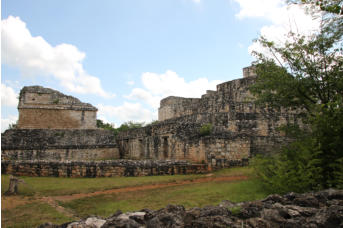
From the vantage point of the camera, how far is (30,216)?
6.15m

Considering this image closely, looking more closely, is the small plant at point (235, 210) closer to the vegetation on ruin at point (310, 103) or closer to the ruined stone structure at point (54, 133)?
the vegetation on ruin at point (310, 103)

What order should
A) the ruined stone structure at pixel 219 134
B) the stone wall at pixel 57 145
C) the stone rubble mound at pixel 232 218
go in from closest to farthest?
the stone rubble mound at pixel 232 218
the ruined stone structure at pixel 219 134
the stone wall at pixel 57 145

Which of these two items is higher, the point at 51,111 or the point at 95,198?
the point at 51,111

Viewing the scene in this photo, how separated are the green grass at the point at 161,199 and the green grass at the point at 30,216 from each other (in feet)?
1.99

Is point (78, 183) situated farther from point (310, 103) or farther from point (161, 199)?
point (310, 103)

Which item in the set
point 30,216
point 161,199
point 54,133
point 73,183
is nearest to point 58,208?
point 30,216

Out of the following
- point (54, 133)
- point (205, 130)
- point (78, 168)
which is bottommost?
point (78, 168)

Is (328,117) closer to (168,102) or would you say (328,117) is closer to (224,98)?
(224,98)

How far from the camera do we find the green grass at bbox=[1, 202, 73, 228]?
18.3 feet

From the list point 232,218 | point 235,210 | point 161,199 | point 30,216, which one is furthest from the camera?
point 161,199

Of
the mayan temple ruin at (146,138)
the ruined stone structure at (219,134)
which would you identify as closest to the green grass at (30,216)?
the mayan temple ruin at (146,138)

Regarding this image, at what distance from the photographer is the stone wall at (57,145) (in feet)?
65.1

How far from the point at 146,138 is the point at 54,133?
776cm

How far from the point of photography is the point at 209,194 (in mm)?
8117
